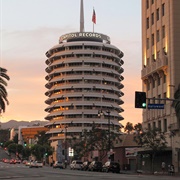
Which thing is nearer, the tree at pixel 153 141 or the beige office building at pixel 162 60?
the tree at pixel 153 141

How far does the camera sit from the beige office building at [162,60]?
70.6 meters

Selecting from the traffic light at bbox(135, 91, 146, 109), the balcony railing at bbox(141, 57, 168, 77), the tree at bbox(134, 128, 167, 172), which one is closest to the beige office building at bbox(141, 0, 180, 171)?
the balcony railing at bbox(141, 57, 168, 77)

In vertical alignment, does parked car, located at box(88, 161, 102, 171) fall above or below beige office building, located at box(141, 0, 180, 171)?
below

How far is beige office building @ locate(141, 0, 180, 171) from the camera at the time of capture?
70.6 metres

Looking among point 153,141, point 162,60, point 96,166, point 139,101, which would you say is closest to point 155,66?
point 162,60

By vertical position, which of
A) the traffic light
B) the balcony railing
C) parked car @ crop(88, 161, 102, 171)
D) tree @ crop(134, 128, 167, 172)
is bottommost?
parked car @ crop(88, 161, 102, 171)

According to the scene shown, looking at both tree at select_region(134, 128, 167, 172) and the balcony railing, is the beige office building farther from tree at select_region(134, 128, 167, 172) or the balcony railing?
tree at select_region(134, 128, 167, 172)

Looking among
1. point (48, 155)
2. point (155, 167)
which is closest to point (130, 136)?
point (155, 167)

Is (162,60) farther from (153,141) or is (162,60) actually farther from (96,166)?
(96,166)

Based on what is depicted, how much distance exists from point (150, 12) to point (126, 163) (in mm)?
29647

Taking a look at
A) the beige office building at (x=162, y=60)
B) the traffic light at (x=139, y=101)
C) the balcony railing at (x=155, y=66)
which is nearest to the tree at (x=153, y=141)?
the beige office building at (x=162, y=60)

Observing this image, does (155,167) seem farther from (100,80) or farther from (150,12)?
(100,80)

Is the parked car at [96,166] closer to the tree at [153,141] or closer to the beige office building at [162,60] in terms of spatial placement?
the tree at [153,141]

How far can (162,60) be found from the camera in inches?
2899
